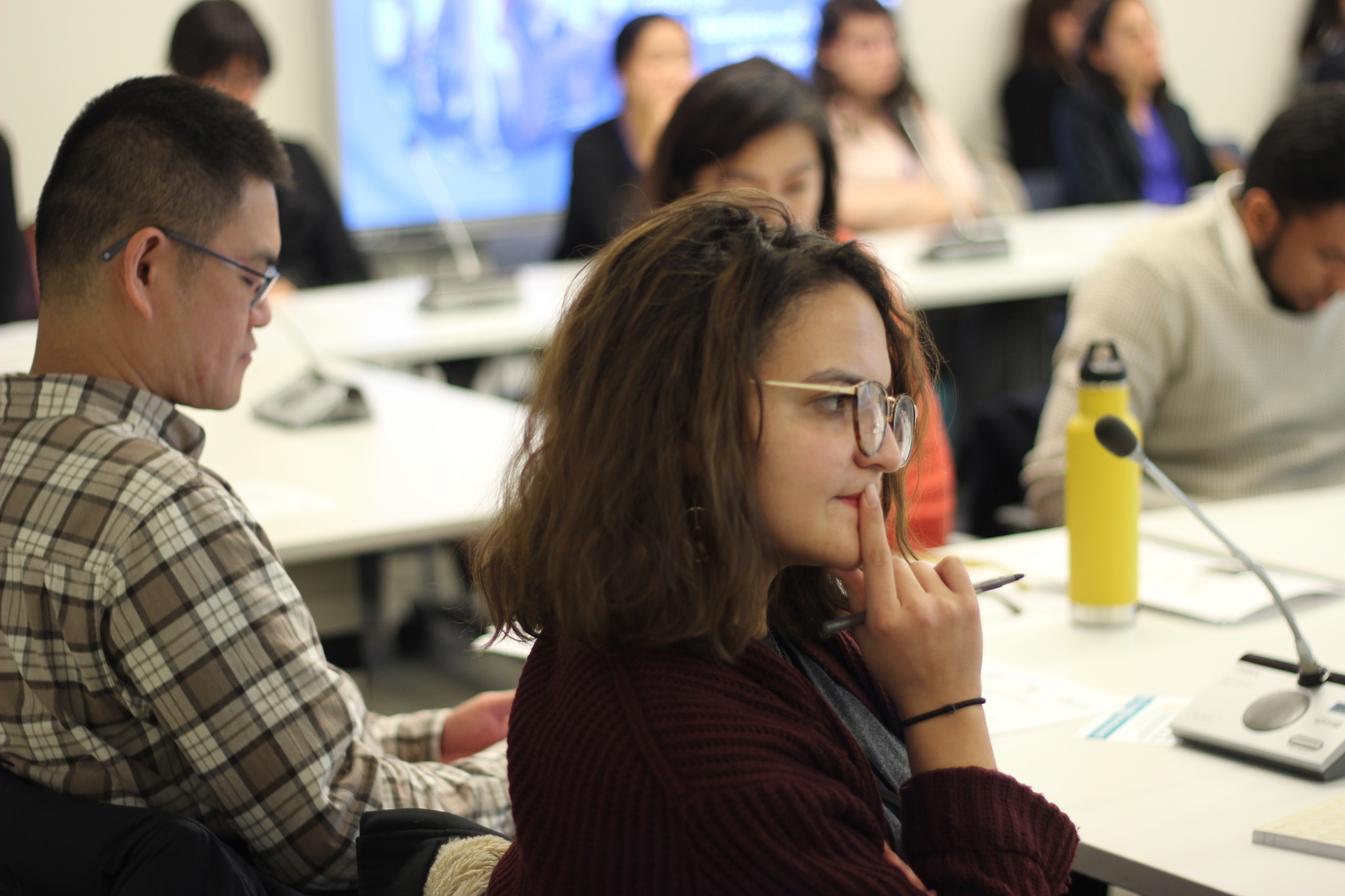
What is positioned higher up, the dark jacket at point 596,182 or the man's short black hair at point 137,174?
the man's short black hair at point 137,174

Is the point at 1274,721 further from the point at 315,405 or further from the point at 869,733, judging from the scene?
the point at 315,405

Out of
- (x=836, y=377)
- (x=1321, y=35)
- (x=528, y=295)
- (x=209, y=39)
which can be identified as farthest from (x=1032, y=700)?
(x=1321, y=35)

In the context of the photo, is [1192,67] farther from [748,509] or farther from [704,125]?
[748,509]

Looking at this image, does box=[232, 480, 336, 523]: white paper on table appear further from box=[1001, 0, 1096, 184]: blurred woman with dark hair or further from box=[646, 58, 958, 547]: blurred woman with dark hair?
box=[1001, 0, 1096, 184]: blurred woman with dark hair

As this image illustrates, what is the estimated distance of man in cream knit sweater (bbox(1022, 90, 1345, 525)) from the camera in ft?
7.22

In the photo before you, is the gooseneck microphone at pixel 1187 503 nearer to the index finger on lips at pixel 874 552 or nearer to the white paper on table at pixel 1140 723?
the white paper on table at pixel 1140 723

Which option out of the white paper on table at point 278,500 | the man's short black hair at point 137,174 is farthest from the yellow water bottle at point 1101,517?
the white paper on table at point 278,500

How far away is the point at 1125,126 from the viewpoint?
5836mm

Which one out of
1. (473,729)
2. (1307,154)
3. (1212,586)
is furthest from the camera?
(1307,154)

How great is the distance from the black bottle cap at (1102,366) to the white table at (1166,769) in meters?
0.28

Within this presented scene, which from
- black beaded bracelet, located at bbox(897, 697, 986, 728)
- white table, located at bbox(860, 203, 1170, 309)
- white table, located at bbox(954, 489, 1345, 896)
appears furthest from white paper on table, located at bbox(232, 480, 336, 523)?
white table, located at bbox(860, 203, 1170, 309)

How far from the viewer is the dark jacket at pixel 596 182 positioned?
14.5ft

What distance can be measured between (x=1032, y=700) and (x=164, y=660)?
2.74 ft

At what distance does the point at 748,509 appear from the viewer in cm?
96
